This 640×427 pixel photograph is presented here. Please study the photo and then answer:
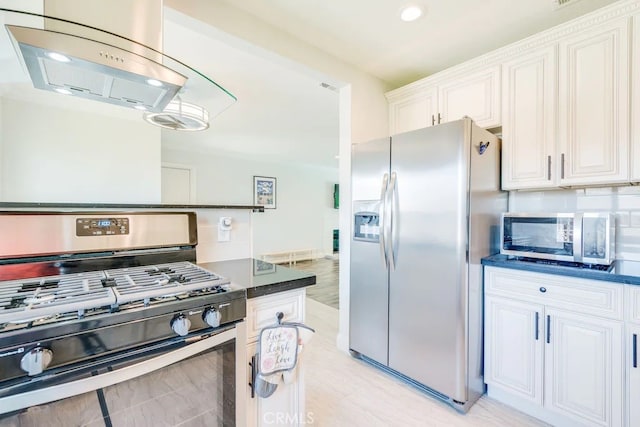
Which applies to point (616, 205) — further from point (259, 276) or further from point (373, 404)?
point (259, 276)

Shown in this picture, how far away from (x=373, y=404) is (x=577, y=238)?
5.31ft

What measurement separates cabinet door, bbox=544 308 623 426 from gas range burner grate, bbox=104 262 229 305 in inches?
73.6

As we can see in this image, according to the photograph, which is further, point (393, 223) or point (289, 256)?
point (289, 256)

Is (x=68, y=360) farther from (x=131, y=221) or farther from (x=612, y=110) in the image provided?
(x=612, y=110)

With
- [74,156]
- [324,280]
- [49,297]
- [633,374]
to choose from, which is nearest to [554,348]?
[633,374]

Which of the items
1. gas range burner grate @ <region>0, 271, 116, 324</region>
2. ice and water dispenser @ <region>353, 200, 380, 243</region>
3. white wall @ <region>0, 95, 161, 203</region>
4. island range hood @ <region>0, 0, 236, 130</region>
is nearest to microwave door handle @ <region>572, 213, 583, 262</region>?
ice and water dispenser @ <region>353, 200, 380, 243</region>

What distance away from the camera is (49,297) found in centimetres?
85

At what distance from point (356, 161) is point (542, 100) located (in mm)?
1315

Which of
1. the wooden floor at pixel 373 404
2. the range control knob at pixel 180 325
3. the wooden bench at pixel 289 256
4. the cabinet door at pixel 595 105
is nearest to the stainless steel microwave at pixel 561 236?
the cabinet door at pixel 595 105

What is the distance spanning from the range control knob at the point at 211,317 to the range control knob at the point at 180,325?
0.23ft

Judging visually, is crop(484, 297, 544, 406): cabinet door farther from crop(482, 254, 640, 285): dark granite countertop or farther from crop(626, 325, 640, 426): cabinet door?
crop(626, 325, 640, 426): cabinet door

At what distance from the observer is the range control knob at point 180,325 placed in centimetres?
90

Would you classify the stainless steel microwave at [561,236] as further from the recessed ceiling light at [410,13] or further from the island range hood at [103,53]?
the island range hood at [103,53]

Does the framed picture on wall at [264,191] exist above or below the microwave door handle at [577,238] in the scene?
above
